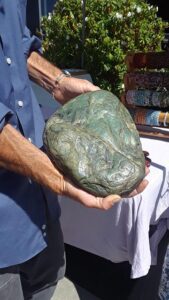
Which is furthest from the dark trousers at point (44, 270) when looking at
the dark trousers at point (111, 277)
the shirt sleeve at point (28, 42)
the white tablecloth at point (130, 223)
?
the dark trousers at point (111, 277)

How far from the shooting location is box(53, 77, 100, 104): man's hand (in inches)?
51.6

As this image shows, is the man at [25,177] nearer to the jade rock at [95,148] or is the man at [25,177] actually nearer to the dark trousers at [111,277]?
the jade rock at [95,148]

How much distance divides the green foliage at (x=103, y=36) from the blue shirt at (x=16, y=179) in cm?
165

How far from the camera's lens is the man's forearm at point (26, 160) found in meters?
0.99

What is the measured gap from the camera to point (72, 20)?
3018 millimetres

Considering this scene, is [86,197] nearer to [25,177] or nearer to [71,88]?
[25,177]

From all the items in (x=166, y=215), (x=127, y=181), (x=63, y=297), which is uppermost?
(x=127, y=181)

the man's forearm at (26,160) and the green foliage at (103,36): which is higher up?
the man's forearm at (26,160)

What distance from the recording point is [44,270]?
4.44 feet

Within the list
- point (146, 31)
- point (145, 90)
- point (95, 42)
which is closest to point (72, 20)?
point (95, 42)

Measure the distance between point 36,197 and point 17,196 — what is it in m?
0.09

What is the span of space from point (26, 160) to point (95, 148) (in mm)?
184

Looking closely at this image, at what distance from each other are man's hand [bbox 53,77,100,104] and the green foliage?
1.49 meters

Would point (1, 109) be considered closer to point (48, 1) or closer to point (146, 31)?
point (146, 31)
